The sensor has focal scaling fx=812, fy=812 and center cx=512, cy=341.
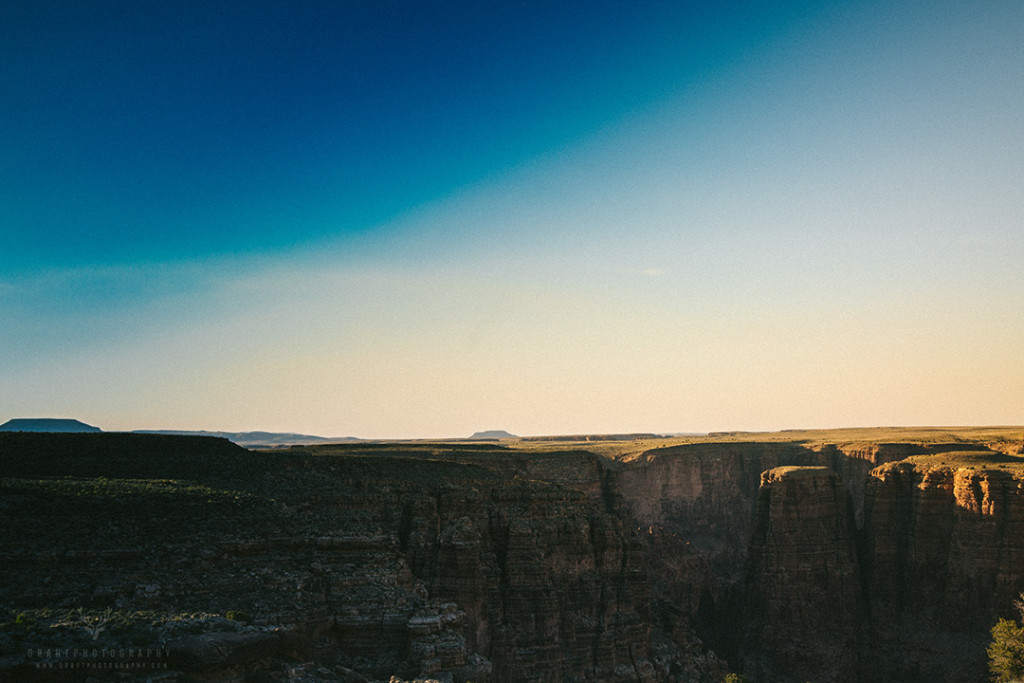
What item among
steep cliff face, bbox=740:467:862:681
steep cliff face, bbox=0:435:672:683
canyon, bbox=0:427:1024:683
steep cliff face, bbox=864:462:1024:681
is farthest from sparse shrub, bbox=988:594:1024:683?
steep cliff face, bbox=0:435:672:683

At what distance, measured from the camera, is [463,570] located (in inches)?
1763

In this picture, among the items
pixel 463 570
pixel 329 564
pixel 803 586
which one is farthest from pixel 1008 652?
pixel 329 564

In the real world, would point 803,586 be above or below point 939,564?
below

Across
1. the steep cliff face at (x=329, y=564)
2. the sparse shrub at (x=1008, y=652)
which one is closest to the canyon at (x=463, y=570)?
the steep cliff face at (x=329, y=564)

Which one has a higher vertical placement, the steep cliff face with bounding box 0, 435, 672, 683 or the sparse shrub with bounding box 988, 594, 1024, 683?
the steep cliff face with bounding box 0, 435, 672, 683

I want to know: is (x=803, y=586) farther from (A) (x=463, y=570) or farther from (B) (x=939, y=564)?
(A) (x=463, y=570)

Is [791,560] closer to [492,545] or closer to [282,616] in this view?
[492,545]

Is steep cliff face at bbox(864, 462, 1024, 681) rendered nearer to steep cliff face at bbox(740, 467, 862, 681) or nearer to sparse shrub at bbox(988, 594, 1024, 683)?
steep cliff face at bbox(740, 467, 862, 681)

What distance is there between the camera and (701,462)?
3895 inches

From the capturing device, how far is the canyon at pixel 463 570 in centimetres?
3197

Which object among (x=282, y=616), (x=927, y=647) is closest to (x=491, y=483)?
(x=282, y=616)

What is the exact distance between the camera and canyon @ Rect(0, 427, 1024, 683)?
105ft

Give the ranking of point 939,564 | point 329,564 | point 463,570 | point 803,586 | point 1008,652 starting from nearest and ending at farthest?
point 329,564 → point 463,570 → point 1008,652 → point 939,564 → point 803,586

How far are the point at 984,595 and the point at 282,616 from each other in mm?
54162
